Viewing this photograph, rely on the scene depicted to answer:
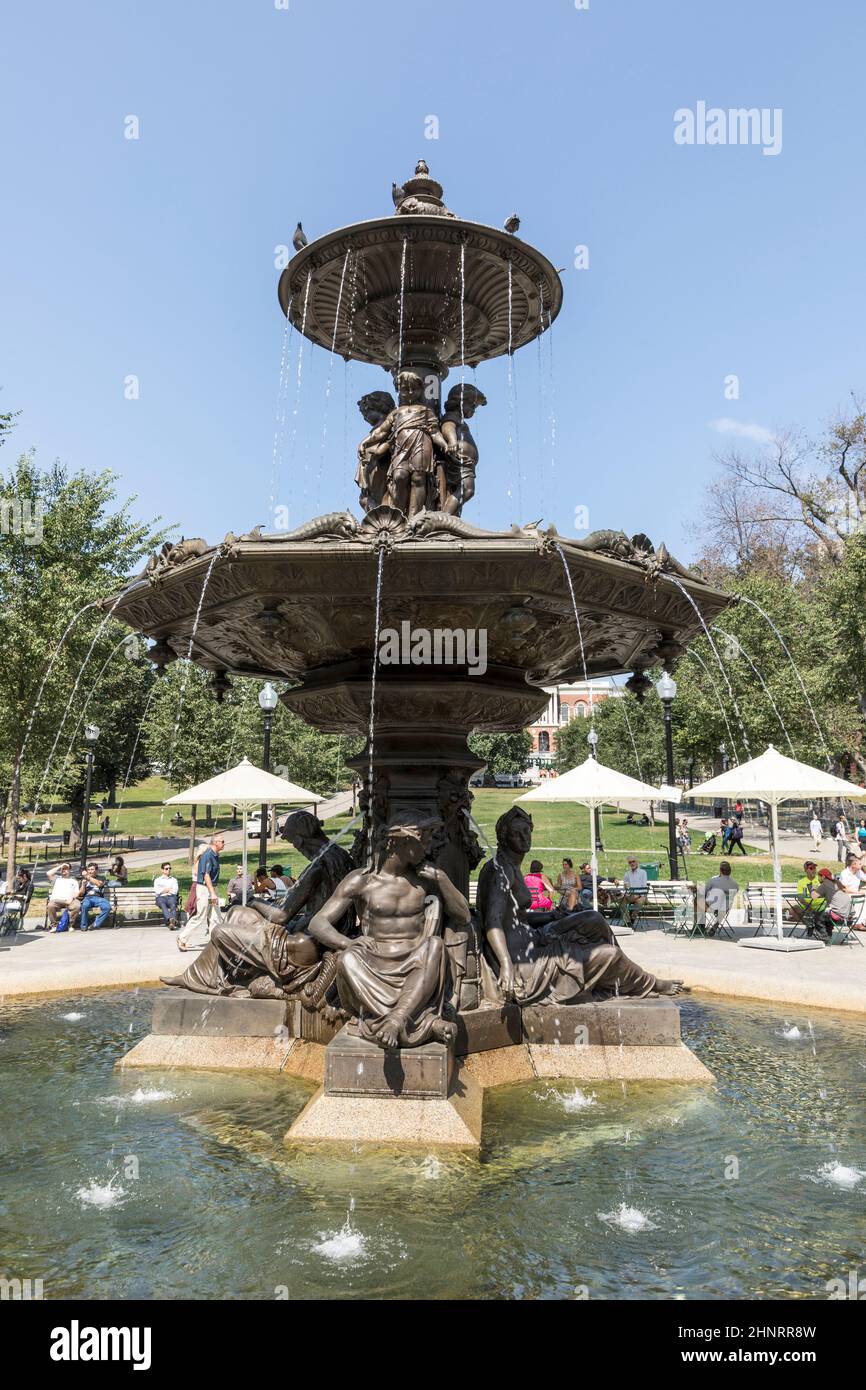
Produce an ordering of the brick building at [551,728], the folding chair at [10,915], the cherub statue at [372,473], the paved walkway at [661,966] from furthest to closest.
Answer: the brick building at [551,728] < the folding chair at [10,915] < the paved walkway at [661,966] < the cherub statue at [372,473]

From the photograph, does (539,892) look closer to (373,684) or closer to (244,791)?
(244,791)

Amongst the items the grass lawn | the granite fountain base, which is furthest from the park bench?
the granite fountain base

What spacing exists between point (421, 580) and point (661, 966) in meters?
7.28

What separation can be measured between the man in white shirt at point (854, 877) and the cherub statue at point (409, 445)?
440 inches

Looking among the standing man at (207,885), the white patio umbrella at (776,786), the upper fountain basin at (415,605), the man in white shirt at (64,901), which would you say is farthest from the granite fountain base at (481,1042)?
the man in white shirt at (64,901)

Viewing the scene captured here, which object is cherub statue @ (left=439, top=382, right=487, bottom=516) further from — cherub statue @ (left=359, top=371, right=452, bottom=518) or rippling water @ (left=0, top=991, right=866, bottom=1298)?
rippling water @ (left=0, top=991, right=866, bottom=1298)

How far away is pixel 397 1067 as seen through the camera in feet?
19.1

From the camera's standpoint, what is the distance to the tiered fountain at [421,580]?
619 centimetres

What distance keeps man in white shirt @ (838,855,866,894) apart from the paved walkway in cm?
239

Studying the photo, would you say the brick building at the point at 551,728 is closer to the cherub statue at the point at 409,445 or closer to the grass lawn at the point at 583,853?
the grass lawn at the point at 583,853

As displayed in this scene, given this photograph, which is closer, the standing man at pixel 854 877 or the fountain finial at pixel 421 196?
the fountain finial at pixel 421 196
